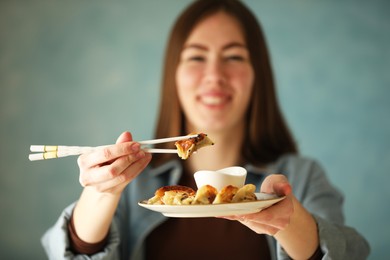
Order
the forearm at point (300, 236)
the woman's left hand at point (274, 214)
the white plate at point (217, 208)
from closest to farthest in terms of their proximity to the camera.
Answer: the white plate at point (217, 208)
the woman's left hand at point (274, 214)
the forearm at point (300, 236)

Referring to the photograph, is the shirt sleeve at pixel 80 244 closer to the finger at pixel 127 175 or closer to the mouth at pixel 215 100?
the finger at pixel 127 175

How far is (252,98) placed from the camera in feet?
7.76

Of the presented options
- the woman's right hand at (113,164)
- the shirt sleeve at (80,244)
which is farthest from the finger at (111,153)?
the shirt sleeve at (80,244)

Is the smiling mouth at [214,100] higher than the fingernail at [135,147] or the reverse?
higher

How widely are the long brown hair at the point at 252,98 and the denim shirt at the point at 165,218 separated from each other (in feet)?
0.36

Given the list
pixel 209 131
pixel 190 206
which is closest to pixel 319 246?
pixel 190 206

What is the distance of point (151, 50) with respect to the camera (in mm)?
3369

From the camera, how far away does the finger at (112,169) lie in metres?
1.24

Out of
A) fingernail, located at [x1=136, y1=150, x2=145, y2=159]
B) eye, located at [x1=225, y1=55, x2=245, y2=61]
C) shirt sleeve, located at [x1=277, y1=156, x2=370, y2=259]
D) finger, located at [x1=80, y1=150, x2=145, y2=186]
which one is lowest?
shirt sleeve, located at [x1=277, y1=156, x2=370, y2=259]

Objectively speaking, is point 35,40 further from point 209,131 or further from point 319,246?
point 319,246

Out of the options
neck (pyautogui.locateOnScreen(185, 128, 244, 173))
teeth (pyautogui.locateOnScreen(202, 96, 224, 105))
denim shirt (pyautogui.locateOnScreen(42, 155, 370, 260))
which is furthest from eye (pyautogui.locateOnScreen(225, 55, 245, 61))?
denim shirt (pyautogui.locateOnScreen(42, 155, 370, 260))

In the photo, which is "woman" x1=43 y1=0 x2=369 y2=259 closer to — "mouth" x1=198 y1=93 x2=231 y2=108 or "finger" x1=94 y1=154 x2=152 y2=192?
A: "mouth" x1=198 y1=93 x2=231 y2=108

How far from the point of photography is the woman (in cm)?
169

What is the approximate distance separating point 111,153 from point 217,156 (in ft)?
3.84
